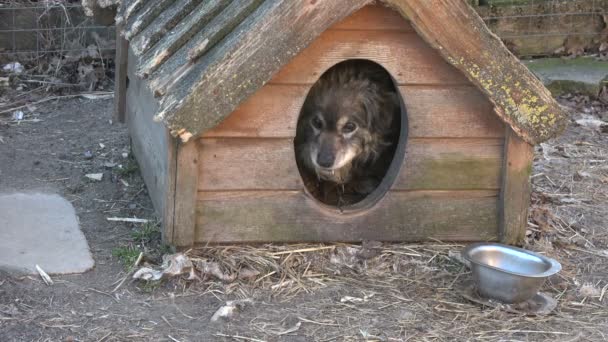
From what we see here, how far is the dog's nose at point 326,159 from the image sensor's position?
16.8 ft

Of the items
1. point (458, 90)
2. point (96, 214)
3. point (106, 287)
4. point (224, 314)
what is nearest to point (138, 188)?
point (96, 214)

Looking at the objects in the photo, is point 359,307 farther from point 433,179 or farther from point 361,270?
point 433,179

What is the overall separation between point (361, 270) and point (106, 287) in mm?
1236

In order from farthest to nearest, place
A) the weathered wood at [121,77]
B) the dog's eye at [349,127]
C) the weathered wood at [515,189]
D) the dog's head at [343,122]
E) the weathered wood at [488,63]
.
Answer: the weathered wood at [121,77] < the dog's eye at [349,127] < the dog's head at [343,122] < the weathered wood at [515,189] < the weathered wood at [488,63]

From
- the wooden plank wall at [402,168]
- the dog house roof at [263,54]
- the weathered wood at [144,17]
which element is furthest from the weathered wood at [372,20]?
the weathered wood at [144,17]

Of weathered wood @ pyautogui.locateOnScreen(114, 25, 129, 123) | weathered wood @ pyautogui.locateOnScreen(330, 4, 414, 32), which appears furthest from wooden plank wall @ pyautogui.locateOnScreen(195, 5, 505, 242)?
weathered wood @ pyautogui.locateOnScreen(114, 25, 129, 123)

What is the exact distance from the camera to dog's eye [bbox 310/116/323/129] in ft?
17.4

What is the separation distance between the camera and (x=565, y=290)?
468 centimetres

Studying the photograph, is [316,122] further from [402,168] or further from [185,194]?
[185,194]

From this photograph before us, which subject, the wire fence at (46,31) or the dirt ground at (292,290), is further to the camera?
the wire fence at (46,31)

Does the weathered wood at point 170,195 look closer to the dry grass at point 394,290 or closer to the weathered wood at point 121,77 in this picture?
the dry grass at point 394,290

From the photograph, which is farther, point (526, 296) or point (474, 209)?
point (474, 209)

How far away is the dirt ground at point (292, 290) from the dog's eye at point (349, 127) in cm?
76

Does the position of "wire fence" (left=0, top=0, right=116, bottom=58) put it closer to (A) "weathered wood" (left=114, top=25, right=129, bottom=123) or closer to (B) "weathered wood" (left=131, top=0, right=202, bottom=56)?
(A) "weathered wood" (left=114, top=25, right=129, bottom=123)
